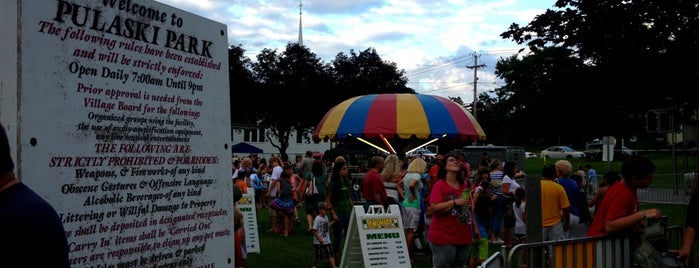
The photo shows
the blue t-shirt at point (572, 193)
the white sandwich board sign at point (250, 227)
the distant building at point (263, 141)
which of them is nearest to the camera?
the blue t-shirt at point (572, 193)

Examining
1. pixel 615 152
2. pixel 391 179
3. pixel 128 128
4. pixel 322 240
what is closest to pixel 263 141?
pixel 615 152

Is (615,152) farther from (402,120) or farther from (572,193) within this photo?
(572,193)

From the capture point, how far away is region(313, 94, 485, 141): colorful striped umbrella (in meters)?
20.1

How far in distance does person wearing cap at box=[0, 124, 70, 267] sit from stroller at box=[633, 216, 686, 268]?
504cm

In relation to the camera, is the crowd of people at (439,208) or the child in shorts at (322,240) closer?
the crowd of people at (439,208)

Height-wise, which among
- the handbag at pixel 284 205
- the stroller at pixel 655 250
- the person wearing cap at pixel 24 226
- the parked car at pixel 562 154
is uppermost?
the person wearing cap at pixel 24 226

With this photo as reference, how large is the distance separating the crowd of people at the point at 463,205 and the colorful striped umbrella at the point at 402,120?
240 centimetres

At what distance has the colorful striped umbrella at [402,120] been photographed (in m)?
20.1

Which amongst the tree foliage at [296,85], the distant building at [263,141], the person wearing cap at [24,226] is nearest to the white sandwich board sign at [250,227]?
the person wearing cap at [24,226]

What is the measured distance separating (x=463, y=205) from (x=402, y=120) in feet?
41.0

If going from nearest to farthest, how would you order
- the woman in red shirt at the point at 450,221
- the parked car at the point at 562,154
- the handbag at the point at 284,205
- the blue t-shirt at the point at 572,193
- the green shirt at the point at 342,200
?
1. the woman in red shirt at the point at 450,221
2. the blue t-shirt at the point at 572,193
3. the green shirt at the point at 342,200
4. the handbag at the point at 284,205
5. the parked car at the point at 562,154

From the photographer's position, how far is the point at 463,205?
782cm

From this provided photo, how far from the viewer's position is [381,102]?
2134cm

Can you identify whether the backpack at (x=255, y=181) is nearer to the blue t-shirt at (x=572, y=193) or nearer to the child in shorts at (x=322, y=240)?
the child in shorts at (x=322, y=240)
